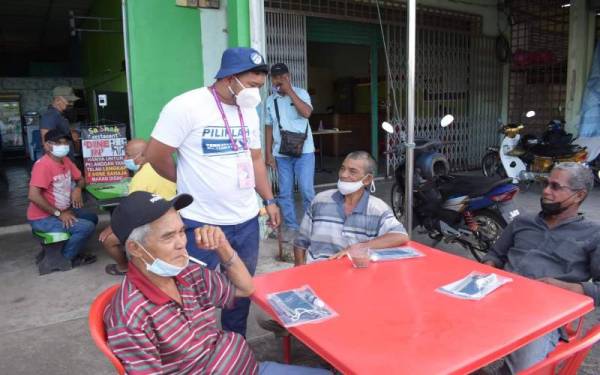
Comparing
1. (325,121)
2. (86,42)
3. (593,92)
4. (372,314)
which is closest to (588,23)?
(593,92)

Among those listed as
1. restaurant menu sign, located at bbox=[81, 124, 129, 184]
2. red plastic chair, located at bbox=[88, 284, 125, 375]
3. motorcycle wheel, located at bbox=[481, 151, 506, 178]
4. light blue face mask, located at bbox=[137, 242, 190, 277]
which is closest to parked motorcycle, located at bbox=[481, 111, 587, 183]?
motorcycle wheel, located at bbox=[481, 151, 506, 178]

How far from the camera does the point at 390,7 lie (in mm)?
7375

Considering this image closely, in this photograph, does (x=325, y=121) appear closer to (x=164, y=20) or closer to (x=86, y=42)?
(x=86, y=42)

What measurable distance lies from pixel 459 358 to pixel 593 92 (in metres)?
7.91

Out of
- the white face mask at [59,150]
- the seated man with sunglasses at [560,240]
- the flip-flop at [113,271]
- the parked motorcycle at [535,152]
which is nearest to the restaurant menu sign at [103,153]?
the white face mask at [59,150]

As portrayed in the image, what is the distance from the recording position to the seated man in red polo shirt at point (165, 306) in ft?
4.34

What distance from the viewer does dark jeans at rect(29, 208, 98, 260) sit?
3928 mm

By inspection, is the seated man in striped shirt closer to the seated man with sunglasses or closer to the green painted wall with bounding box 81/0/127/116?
the seated man with sunglasses

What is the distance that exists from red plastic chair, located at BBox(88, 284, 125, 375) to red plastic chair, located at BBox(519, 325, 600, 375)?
1091 mm

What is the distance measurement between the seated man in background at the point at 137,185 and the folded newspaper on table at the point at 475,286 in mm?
2034

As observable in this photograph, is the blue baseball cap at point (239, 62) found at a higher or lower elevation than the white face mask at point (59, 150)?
higher

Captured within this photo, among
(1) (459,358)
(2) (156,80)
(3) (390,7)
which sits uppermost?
(3) (390,7)

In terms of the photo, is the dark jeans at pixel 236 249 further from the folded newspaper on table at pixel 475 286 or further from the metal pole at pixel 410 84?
the metal pole at pixel 410 84

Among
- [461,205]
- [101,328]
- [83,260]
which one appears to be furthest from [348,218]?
[83,260]
